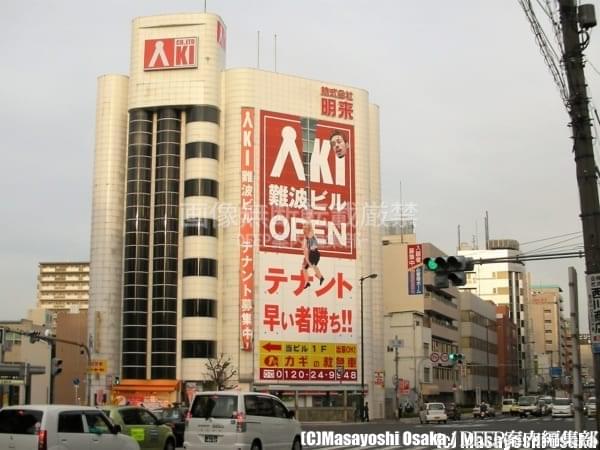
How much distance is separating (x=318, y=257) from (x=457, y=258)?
54.0 meters

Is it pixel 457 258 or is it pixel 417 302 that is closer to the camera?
pixel 457 258

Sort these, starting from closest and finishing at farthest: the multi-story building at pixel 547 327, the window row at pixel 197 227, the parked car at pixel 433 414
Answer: the parked car at pixel 433 414 < the window row at pixel 197 227 < the multi-story building at pixel 547 327

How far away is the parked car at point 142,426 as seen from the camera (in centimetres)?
2276

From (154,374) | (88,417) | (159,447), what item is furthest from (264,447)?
(154,374)

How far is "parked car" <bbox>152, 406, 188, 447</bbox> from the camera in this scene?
31172 mm

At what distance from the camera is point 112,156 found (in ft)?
247

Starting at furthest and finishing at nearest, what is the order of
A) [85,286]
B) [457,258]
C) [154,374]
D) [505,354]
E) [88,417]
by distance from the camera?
[85,286], [505,354], [154,374], [457,258], [88,417]

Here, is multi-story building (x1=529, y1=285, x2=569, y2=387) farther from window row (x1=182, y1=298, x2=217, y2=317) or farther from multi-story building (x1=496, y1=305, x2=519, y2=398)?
window row (x1=182, y1=298, x2=217, y2=317)

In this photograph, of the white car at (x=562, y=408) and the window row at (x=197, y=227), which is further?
the window row at (x=197, y=227)

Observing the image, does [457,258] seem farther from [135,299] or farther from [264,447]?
[135,299]

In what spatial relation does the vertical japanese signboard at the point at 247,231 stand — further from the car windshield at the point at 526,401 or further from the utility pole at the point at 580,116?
the utility pole at the point at 580,116

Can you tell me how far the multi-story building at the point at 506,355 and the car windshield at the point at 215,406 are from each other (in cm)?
12566

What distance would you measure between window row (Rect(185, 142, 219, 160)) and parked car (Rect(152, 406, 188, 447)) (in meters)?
41.6

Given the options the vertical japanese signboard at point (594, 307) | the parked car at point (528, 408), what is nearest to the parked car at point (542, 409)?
the parked car at point (528, 408)
